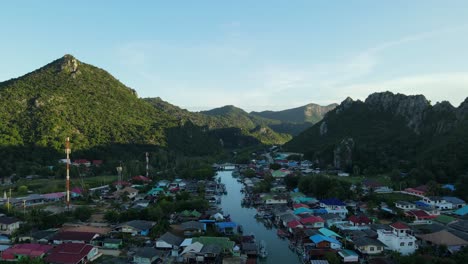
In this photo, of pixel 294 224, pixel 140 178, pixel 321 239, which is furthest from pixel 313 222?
pixel 140 178

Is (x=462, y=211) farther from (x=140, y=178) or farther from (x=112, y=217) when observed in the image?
(x=140, y=178)

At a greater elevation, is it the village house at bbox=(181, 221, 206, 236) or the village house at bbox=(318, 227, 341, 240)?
the village house at bbox=(181, 221, 206, 236)

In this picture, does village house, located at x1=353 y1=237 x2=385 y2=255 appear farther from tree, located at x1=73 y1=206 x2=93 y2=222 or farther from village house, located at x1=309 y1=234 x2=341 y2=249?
tree, located at x1=73 y1=206 x2=93 y2=222

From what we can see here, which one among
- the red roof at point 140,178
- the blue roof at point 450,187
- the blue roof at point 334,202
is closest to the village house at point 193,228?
the blue roof at point 334,202

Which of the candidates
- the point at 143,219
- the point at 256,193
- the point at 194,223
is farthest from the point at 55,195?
the point at 256,193

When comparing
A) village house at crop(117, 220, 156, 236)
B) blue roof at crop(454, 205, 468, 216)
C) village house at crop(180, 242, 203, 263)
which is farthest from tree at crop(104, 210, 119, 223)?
blue roof at crop(454, 205, 468, 216)

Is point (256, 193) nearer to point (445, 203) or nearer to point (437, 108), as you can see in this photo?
point (445, 203)

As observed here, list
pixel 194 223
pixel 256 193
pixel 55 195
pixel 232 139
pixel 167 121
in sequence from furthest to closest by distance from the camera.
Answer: pixel 232 139 < pixel 167 121 < pixel 256 193 < pixel 55 195 < pixel 194 223
